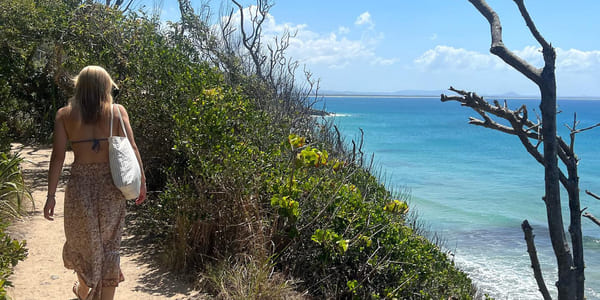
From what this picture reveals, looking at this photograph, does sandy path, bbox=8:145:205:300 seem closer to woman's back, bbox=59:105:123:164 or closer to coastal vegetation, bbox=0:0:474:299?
coastal vegetation, bbox=0:0:474:299

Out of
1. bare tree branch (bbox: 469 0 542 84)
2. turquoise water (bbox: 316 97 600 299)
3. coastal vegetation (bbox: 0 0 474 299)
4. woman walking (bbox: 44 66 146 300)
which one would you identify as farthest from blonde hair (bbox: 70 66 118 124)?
turquoise water (bbox: 316 97 600 299)

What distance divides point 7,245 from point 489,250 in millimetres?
12113

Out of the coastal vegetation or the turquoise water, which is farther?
the turquoise water

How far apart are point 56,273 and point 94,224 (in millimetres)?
1886

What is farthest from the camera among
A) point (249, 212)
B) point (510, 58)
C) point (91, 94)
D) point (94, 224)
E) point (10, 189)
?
point (10, 189)

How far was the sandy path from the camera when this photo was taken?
483 cm

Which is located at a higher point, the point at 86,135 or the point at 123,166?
the point at 86,135

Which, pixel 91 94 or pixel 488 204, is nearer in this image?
pixel 91 94

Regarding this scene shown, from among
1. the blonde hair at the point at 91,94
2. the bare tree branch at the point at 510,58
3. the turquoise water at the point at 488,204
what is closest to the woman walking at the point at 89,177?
the blonde hair at the point at 91,94

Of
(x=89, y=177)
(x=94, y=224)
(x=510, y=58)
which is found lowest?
(x=94, y=224)

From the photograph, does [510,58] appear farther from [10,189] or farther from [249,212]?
[10,189]

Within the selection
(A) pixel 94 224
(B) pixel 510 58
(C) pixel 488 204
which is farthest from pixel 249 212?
(C) pixel 488 204

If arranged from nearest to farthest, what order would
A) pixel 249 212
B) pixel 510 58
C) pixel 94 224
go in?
pixel 510 58, pixel 94 224, pixel 249 212

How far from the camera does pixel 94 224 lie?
147 inches
